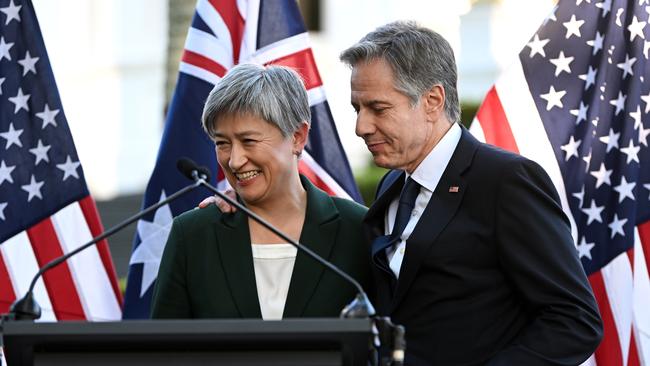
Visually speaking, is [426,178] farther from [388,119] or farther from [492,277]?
[492,277]

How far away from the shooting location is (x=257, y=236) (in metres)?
4.05

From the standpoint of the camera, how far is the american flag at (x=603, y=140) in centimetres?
514

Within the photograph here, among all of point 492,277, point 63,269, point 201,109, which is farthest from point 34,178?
point 492,277

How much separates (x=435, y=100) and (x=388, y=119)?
16 cm

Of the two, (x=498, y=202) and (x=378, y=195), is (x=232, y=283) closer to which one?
(x=378, y=195)

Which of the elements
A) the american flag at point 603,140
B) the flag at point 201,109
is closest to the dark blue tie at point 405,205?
the american flag at point 603,140

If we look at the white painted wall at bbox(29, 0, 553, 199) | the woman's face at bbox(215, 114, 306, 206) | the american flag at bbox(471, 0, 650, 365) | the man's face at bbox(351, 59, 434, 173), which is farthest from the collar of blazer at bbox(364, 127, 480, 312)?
the white painted wall at bbox(29, 0, 553, 199)

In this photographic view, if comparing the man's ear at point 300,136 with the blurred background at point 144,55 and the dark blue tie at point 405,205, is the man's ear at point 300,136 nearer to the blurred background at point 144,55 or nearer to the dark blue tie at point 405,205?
the dark blue tie at point 405,205

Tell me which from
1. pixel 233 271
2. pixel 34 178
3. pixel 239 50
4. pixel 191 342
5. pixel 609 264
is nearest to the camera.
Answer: pixel 191 342

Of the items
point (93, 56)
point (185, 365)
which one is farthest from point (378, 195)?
point (93, 56)

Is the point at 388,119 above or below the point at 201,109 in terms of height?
above

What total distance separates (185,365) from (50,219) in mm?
2479

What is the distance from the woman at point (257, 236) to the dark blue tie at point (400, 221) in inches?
6.4

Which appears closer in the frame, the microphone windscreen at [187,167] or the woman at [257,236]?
the microphone windscreen at [187,167]
